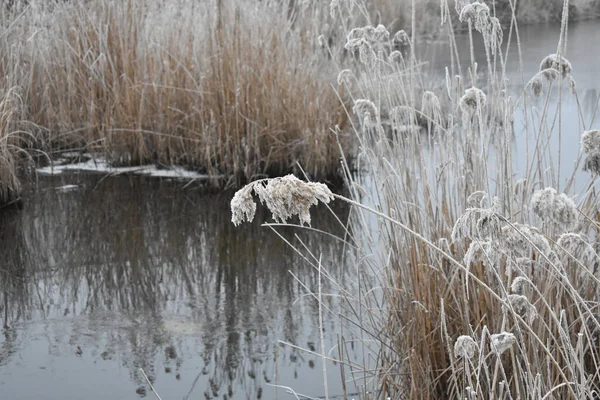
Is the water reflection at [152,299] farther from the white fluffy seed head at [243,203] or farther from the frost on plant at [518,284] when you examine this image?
the white fluffy seed head at [243,203]

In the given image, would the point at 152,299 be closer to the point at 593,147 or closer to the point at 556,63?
the point at 556,63

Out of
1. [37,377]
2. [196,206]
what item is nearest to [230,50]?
[196,206]

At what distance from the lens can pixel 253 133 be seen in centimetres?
547

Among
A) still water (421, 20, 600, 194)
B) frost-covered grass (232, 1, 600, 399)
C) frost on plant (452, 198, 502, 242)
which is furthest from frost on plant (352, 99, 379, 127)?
still water (421, 20, 600, 194)

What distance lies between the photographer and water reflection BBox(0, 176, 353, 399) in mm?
2857

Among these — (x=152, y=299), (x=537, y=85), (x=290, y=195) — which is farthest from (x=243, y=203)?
(x=152, y=299)

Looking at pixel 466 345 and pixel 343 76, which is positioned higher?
pixel 343 76

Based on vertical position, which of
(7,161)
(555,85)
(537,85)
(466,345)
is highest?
(537,85)

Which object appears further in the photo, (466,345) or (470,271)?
(470,271)

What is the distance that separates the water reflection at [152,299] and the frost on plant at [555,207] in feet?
3.99

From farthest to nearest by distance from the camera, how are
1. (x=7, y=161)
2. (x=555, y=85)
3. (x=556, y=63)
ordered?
(x=555, y=85) < (x=7, y=161) < (x=556, y=63)

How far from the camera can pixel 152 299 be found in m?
3.62

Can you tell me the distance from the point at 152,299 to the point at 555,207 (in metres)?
2.60

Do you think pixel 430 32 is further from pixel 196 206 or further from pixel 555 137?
pixel 196 206
